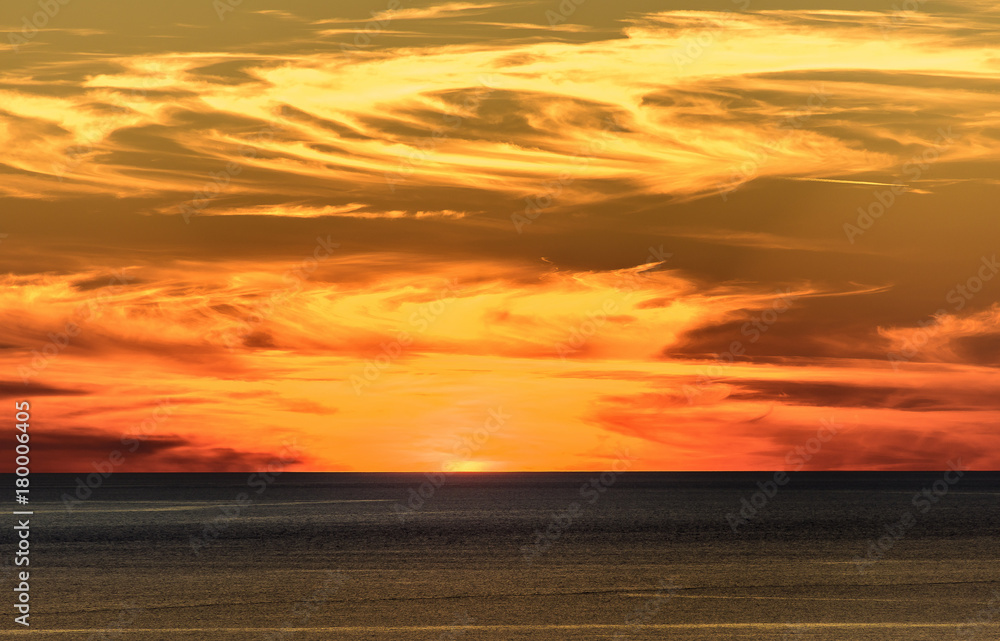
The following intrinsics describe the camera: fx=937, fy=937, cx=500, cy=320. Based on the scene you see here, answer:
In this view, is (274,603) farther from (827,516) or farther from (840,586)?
(827,516)

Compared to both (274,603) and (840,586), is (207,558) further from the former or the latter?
(840,586)

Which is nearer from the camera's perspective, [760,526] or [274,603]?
[274,603]

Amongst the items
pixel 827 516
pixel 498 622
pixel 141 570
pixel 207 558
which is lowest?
pixel 827 516

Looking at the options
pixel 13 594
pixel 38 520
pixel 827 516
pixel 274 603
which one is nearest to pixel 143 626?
pixel 274 603

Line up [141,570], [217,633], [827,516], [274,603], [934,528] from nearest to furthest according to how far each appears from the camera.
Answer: [217,633] < [274,603] < [141,570] < [934,528] < [827,516]

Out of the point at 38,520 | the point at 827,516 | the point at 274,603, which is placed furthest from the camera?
the point at 827,516

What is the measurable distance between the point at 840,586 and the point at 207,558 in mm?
21524

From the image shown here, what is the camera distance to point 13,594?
22.9 metres

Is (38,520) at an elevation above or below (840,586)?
below

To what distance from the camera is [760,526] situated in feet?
187

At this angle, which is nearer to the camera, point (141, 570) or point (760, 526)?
point (141, 570)

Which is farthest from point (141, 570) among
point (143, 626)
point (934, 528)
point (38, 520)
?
point (934, 528)

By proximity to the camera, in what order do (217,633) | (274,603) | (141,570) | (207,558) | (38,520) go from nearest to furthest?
(217,633), (274,603), (141,570), (207,558), (38,520)

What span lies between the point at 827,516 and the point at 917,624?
58.4 m
